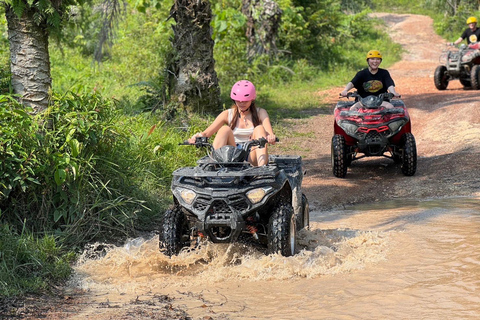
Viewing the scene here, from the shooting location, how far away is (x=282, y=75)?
21.1m

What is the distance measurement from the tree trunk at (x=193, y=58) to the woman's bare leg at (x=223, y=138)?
594 centimetres

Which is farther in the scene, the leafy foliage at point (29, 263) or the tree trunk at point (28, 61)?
the tree trunk at point (28, 61)

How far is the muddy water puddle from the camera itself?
5121 millimetres

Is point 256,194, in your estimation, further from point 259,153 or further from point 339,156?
point 339,156

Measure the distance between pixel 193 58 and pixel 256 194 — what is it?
7.32m

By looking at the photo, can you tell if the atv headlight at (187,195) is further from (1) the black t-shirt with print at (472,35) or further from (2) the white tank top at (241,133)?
(1) the black t-shirt with print at (472,35)

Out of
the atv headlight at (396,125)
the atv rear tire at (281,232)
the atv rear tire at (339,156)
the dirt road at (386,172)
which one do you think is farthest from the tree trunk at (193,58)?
the atv rear tire at (281,232)

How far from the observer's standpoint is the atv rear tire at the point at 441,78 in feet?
62.3

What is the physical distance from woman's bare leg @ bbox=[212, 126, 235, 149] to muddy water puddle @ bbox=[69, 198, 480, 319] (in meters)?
1.01

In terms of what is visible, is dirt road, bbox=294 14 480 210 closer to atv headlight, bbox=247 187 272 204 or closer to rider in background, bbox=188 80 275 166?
rider in background, bbox=188 80 275 166

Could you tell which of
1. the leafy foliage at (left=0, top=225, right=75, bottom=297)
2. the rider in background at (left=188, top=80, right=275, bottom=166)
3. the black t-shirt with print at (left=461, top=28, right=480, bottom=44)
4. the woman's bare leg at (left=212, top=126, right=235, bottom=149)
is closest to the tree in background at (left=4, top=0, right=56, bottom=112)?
the leafy foliage at (left=0, top=225, right=75, bottom=297)

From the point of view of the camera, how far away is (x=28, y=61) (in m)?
7.37

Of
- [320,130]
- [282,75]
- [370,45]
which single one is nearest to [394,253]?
[320,130]

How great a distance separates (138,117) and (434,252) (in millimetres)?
5840
